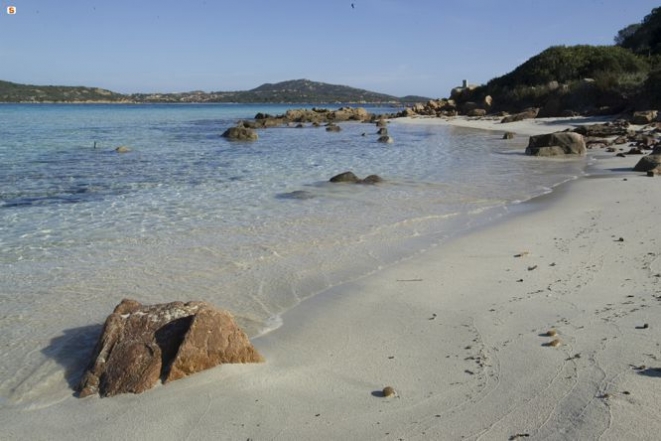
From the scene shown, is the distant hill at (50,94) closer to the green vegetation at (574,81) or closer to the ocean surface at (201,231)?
the green vegetation at (574,81)

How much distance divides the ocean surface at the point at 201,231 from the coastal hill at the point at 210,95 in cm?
12176

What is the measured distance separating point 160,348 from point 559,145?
617 inches

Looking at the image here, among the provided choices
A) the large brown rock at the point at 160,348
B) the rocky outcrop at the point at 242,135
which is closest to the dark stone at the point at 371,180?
the large brown rock at the point at 160,348

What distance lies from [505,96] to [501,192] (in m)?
35.6

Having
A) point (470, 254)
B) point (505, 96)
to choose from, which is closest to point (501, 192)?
point (470, 254)

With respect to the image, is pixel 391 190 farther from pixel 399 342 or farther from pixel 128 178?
pixel 399 342

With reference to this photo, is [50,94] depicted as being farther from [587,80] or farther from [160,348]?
[160,348]

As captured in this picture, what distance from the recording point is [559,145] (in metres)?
16.9

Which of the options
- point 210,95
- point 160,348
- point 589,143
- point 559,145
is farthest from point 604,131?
point 210,95

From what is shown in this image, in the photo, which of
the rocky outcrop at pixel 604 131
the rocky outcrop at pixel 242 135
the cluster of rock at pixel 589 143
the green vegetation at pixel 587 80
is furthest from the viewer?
the green vegetation at pixel 587 80

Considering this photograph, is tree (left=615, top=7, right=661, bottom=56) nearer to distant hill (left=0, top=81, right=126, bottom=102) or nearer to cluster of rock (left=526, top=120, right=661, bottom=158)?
cluster of rock (left=526, top=120, right=661, bottom=158)

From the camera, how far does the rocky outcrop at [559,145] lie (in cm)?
1670

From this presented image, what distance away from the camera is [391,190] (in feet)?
36.4

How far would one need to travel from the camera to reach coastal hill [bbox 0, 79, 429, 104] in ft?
404
